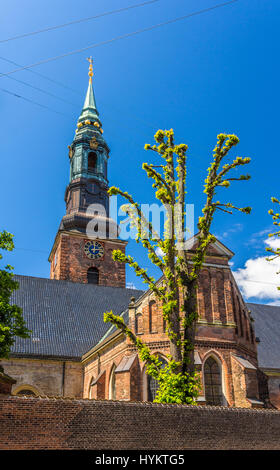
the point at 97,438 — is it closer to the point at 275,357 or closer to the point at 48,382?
the point at 48,382

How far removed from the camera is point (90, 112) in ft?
168

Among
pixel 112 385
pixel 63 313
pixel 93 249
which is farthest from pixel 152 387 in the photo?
pixel 93 249

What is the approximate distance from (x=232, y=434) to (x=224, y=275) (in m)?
10.6

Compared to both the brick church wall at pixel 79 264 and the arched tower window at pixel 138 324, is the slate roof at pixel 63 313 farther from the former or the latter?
the arched tower window at pixel 138 324

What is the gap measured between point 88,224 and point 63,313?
1183cm

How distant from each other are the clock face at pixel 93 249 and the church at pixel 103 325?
0.09 meters

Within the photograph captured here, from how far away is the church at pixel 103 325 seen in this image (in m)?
21.0

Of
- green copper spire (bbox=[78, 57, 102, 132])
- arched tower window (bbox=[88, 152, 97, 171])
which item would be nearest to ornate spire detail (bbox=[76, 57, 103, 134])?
green copper spire (bbox=[78, 57, 102, 132])

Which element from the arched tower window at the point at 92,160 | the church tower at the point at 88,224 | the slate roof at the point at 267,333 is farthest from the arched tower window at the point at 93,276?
the slate roof at the point at 267,333

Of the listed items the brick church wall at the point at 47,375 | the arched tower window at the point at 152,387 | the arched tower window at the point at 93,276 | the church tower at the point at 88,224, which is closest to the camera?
the arched tower window at the point at 152,387

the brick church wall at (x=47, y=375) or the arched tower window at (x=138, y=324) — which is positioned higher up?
the arched tower window at (x=138, y=324)

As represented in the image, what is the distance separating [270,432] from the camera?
44.2 ft

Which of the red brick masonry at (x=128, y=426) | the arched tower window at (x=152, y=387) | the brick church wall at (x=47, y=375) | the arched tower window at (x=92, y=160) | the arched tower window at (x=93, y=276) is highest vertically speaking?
the arched tower window at (x=92, y=160)
